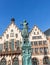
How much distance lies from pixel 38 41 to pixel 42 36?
159 cm

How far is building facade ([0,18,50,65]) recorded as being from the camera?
54812mm

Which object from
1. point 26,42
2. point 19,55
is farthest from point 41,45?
point 26,42

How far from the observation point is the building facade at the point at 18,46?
54.8m

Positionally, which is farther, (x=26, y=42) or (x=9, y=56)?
(x=9, y=56)

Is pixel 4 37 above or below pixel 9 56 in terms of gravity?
above

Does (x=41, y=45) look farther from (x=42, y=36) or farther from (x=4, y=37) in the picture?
(x=4, y=37)

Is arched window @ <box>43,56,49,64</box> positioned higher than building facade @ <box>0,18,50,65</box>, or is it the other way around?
building facade @ <box>0,18,50,65</box>

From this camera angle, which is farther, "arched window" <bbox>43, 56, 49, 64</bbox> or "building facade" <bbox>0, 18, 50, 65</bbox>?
"building facade" <bbox>0, 18, 50, 65</bbox>

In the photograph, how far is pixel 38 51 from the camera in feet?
180

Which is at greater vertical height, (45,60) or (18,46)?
(18,46)

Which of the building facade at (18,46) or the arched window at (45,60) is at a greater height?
the building facade at (18,46)

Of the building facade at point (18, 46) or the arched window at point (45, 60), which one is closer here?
the arched window at point (45, 60)

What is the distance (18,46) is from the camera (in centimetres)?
5588

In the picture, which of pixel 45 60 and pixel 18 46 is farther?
pixel 18 46
